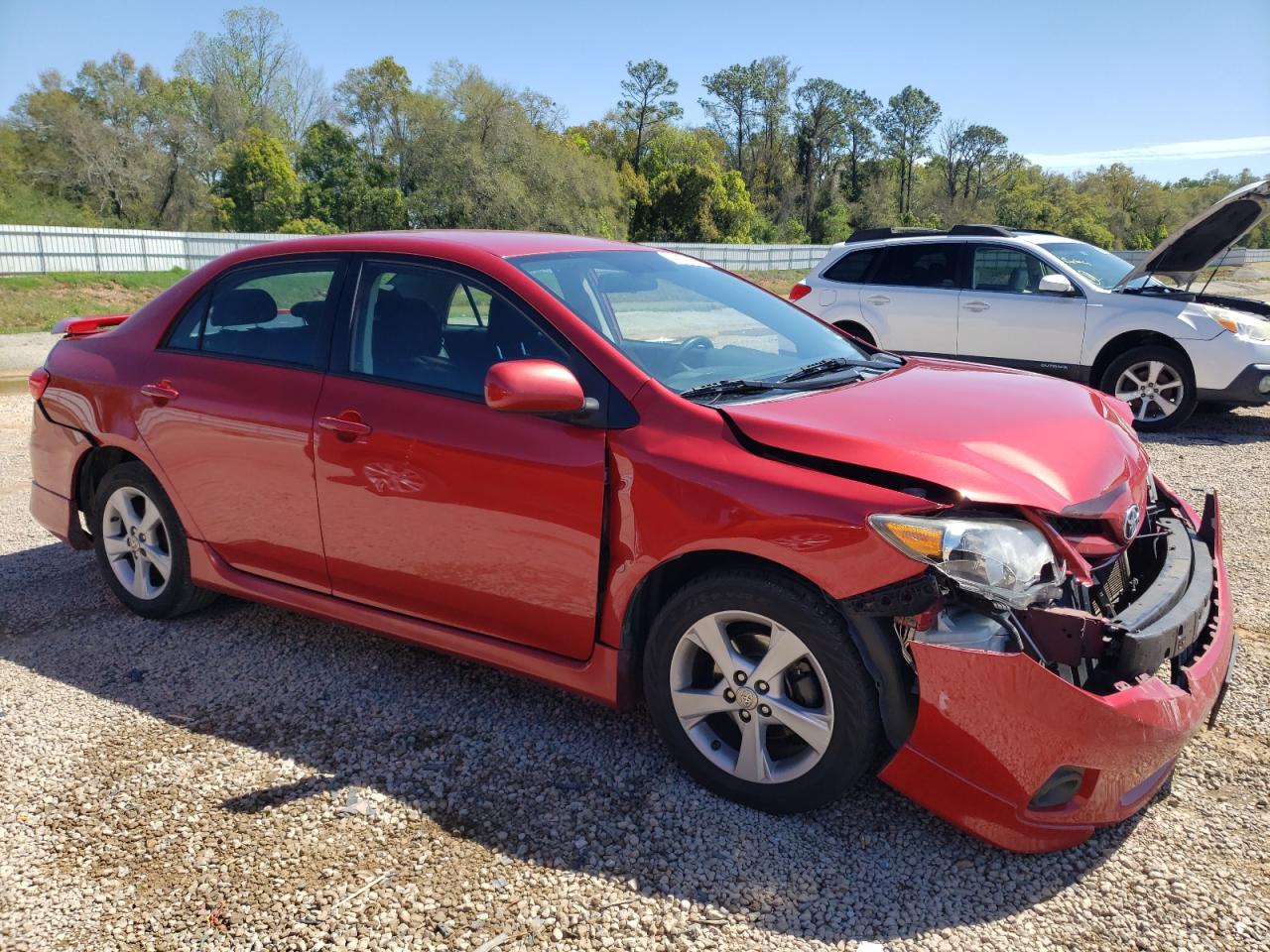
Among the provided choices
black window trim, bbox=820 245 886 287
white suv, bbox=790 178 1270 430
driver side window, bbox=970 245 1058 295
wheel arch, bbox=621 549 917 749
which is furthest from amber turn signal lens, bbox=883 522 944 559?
black window trim, bbox=820 245 886 287

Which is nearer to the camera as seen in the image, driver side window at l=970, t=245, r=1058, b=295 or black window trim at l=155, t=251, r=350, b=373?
black window trim at l=155, t=251, r=350, b=373

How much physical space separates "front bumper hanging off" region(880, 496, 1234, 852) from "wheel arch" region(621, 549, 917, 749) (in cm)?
6

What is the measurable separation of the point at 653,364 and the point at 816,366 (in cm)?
71

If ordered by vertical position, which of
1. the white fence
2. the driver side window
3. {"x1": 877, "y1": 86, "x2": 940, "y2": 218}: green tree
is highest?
{"x1": 877, "y1": 86, "x2": 940, "y2": 218}: green tree

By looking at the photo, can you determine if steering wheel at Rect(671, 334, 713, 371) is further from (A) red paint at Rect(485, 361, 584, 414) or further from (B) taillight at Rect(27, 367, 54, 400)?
(B) taillight at Rect(27, 367, 54, 400)

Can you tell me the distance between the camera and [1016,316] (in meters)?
9.36

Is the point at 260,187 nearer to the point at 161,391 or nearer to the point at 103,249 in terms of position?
the point at 103,249

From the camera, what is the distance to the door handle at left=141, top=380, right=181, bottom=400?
4.14 metres

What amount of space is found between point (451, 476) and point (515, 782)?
1033 millimetres

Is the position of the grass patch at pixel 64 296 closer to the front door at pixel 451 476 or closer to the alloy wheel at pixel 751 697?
the front door at pixel 451 476

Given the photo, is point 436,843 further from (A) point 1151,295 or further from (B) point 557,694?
(A) point 1151,295

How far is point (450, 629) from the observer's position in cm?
348

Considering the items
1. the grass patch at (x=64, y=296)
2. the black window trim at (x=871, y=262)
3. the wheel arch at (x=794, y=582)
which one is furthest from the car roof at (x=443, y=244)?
the grass patch at (x=64, y=296)

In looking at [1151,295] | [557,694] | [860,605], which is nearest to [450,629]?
[557,694]
